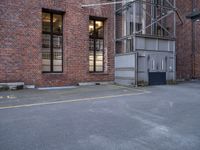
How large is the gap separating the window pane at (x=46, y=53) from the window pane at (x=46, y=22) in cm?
34

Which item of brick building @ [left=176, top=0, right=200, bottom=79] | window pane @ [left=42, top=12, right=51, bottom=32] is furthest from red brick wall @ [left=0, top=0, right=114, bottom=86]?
brick building @ [left=176, top=0, right=200, bottom=79]

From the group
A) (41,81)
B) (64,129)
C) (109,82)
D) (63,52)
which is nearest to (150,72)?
(109,82)

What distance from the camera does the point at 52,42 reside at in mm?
10727

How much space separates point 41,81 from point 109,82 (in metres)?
4.10

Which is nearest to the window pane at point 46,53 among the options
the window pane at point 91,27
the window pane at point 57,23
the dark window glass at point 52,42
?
the dark window glass at point 52,42

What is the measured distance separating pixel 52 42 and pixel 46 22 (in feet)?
3.64

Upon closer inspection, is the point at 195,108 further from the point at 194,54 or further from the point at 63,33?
the point at 194,54

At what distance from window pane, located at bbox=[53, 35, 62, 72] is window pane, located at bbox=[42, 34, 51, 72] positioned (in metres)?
0.28

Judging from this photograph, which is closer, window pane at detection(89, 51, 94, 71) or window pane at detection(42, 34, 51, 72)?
window pane at detection(42, 34, 51, 72)

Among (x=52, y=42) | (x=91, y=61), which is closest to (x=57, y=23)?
(x=52, y=42)

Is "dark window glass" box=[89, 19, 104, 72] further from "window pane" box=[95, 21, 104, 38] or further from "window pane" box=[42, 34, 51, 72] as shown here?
"window pane" box=[42, 34, 51, 72]

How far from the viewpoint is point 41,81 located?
33.2 ft

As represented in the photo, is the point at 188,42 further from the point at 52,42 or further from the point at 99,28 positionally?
the point at 52,42

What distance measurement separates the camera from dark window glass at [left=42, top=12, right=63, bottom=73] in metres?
10.5
